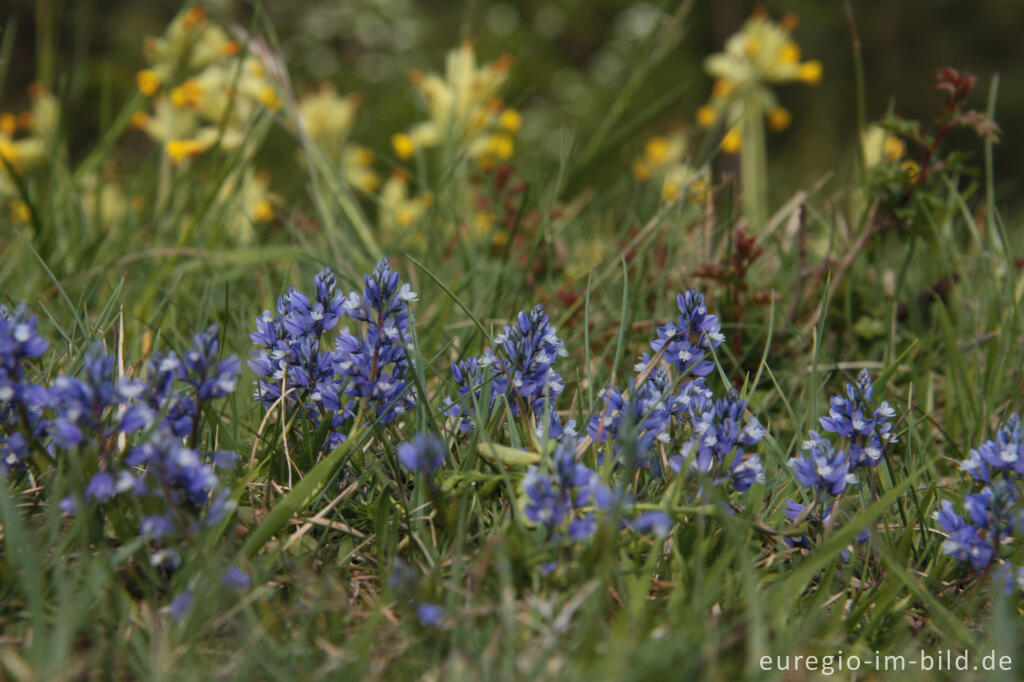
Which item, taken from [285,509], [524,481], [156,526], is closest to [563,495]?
[524,481]

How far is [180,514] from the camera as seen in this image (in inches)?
44.9

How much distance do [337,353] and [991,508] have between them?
98 centimetres

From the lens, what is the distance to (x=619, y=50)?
11953 mm

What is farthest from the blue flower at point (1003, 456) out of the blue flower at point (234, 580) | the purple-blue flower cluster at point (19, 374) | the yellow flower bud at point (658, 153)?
the yellow flower bud at point (658, 153)

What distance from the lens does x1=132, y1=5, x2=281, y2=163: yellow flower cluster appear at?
331 centimetres

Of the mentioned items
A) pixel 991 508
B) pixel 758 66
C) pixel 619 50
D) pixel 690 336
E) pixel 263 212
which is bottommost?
pixel 991 508

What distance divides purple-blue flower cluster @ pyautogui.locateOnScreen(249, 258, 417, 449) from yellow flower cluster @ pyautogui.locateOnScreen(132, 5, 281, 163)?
2034mm

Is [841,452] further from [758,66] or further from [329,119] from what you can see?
[758,66]

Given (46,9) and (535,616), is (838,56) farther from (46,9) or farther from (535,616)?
(535,616)

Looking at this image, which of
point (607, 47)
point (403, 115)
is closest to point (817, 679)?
point (403, 115)

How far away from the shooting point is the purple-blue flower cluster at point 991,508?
3.92 feet

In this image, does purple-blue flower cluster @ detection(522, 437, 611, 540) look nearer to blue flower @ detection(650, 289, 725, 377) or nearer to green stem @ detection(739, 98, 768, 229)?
blue flower @ detection(650, 289, 725, 377)

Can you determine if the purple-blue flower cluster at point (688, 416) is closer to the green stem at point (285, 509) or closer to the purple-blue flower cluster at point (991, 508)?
the purple-blue flower cluster at point (991, 508)

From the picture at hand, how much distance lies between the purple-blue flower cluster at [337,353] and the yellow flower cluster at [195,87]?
2.03 metres
